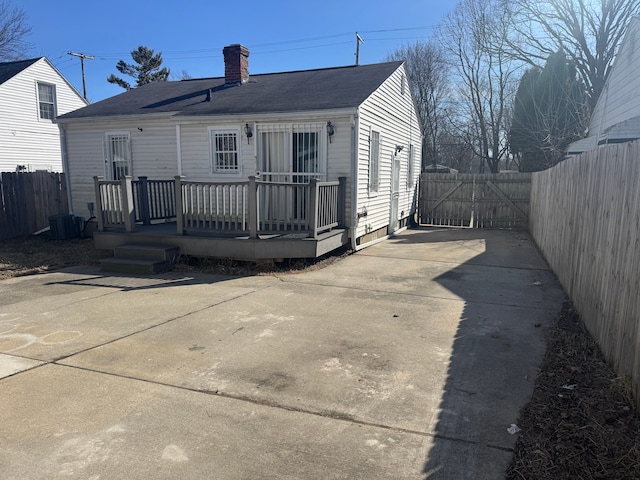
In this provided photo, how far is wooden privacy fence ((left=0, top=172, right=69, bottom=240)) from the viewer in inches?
441

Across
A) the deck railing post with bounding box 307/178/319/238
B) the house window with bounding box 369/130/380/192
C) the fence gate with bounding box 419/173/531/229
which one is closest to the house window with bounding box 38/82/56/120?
the house window with bounding box 369/130/380/192

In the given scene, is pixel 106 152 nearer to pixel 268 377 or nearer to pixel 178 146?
pixel 178 146

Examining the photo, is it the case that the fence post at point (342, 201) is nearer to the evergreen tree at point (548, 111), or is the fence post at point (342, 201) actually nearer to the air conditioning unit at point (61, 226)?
the air conditioning unit at point (61, 226)

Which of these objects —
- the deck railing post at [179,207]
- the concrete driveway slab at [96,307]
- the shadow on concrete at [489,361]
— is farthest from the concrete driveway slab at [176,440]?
the deck railing post at [179,207]

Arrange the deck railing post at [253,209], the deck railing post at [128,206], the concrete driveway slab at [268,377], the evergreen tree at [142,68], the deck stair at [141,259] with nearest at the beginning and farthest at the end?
1. the concrete driveway slab at [268,377]
2. the deck railing post at [253,209]
3. the deck stair at [141,259]
4. the deck railing post at [128,206]
5. the evergreen tree at [142,68]

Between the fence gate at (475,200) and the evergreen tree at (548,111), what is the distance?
3443 millimetres

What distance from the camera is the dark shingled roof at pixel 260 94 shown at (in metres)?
9.51

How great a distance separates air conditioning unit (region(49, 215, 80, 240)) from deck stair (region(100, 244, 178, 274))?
12.2 ft

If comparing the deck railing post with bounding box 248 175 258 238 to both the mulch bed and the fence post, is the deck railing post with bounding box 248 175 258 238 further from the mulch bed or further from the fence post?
the mulch bed

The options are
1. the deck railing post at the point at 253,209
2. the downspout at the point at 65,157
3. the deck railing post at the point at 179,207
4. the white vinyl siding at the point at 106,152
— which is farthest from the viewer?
the downspout at the point at 65,157

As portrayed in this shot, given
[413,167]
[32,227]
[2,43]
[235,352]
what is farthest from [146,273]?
[2,43]

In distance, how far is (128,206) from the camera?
8.70 meters

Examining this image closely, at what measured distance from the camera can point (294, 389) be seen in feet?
11.5

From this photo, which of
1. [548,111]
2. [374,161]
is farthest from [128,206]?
[548,111]
